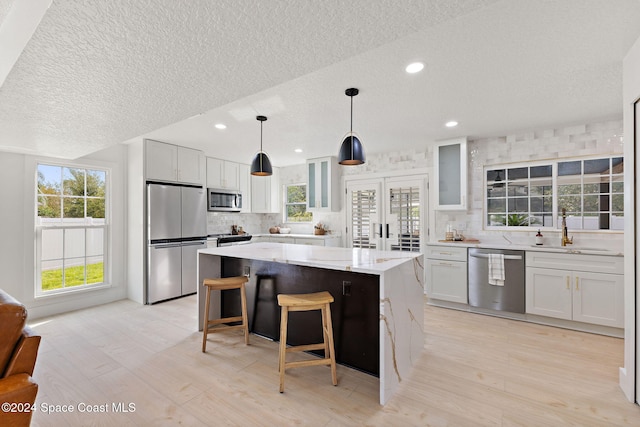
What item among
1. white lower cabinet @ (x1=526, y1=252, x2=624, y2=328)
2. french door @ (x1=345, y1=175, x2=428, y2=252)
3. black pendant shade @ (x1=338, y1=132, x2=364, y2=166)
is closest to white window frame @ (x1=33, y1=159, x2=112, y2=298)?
black pendant shade @ (x1=338, y1=132, x2=364, y2=166)

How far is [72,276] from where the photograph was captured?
4066 millimetres

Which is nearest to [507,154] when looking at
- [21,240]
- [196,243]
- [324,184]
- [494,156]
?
[494,156]

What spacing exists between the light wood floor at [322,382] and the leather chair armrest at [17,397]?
0.78 m

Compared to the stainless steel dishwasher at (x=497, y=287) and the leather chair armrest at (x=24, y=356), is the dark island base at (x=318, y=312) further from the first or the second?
the stainless steel dishwasher at (x=497, y=287)

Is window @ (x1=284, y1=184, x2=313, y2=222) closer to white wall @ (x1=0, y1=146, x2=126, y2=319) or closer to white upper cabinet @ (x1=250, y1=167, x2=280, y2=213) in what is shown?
white upper cabinet @ (x1=250, y1=167, x2=280, y2=213)

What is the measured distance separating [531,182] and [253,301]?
4096 mm

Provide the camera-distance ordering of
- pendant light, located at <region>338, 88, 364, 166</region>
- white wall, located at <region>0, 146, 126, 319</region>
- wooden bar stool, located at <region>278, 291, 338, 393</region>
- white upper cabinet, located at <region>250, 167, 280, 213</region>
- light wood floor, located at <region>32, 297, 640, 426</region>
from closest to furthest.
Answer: light wood floor, located at <region>32, 297, 640, 426</region> → wooden bar stool, located at <region>278, 291, 338, 393</region> → pendant light, located at <region>338, 88, 364, 166</region> → white wall, located at <region>0, 146, 126, 319</region> → white upper cabinet, located at <region>250, 167, 280, 213</region>

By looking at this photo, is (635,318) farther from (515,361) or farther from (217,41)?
(217,41)

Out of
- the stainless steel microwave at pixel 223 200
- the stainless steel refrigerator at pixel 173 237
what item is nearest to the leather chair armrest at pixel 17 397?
the stainless steel refrigerator at pixel 173 237

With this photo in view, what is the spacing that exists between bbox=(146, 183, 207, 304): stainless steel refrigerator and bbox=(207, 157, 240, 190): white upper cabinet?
491mm

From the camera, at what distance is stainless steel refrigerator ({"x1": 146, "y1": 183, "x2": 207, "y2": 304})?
4270 millimetres

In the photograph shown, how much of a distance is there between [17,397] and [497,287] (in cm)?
431

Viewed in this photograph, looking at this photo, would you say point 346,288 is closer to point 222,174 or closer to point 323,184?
point 323,184

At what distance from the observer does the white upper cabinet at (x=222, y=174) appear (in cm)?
539
